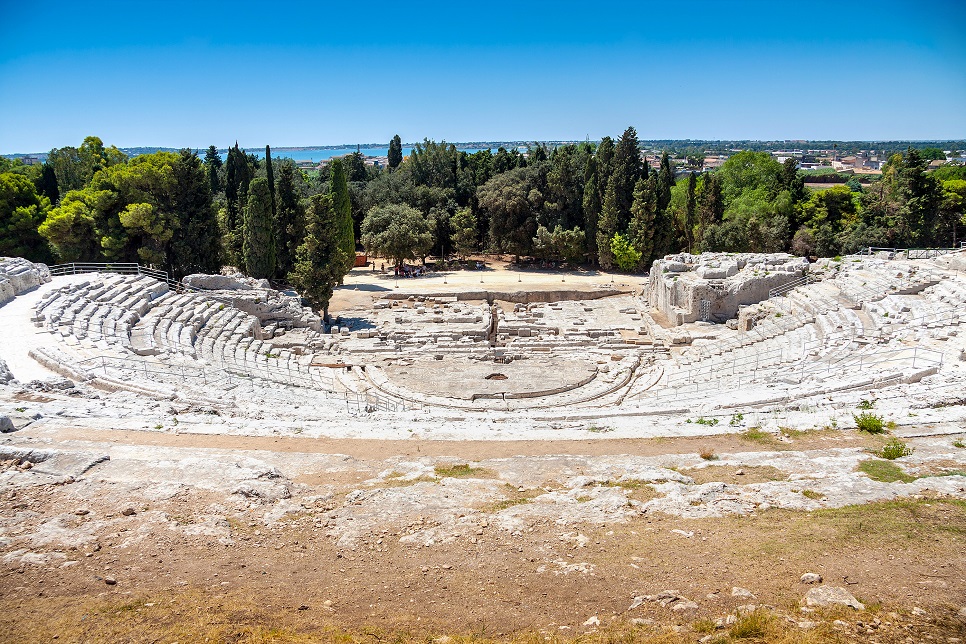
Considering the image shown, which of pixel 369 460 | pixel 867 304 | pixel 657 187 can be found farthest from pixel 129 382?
pixel 657 187

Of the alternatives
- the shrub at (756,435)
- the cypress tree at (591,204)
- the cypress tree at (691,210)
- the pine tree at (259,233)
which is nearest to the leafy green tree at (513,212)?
the cypress tree at (591,204)

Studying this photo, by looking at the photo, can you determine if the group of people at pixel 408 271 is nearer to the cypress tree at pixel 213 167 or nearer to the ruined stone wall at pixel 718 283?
the ruined stone wall at pixel 718 283

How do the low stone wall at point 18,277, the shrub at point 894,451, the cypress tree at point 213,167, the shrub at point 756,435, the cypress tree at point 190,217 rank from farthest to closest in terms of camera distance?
the cypress tree at point 213,167 < the cypress tree at point 190,217 < the low stone wall at point 18,277 < the shrub at point 756,435 < the shrub at point 894,451

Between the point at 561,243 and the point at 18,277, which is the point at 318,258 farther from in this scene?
the point at 561,243

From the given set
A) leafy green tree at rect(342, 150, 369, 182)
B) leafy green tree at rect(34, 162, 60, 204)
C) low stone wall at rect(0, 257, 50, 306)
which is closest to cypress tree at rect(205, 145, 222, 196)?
leafy green tree at rect(342, 150, 369, 182)

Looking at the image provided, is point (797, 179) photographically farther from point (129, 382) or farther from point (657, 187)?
point (129, 382)

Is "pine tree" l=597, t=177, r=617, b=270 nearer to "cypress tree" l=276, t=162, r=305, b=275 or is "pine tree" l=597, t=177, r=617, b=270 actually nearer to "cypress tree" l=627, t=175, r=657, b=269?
"cypress tree" l=627, t=175, r=657, b=269
